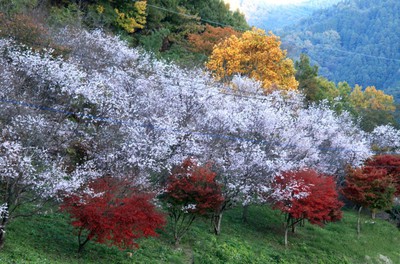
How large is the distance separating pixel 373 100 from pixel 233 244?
211ft

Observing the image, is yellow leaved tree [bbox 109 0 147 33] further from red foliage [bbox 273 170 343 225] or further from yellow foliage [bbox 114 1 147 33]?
red foliage [bbox 273 170 343 225]

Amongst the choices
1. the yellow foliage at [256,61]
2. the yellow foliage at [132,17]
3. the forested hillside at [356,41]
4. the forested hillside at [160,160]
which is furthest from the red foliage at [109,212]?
the forested hillside at [356,41]

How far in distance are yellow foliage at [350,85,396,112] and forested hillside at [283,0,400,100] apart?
68.1 feet

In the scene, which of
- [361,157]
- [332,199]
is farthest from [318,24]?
[332,199]

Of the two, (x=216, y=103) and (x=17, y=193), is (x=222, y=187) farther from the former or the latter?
(x=17, y=193)

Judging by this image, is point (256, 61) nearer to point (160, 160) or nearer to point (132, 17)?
point (132, 17)

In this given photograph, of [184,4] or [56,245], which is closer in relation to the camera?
[56,245]

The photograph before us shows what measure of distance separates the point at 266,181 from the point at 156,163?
5.52m

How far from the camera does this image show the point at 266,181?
19422 millimetres

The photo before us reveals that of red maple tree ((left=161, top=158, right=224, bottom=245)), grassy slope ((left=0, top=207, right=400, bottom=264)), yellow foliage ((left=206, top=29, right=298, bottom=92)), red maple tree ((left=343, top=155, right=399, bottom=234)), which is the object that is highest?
yellow foliage ((left=206, top=29, right=298, bottom=92))

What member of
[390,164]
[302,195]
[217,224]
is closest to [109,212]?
[217,224]

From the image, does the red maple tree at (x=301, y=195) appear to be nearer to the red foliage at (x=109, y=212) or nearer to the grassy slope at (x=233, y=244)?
the grassy slope at (x=233, y=244)

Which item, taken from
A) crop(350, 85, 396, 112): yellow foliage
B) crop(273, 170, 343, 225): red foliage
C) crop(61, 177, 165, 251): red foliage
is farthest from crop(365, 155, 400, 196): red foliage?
crop(350, 85, 396, 112): yellow foliage

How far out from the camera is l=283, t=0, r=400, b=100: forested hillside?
107 m
